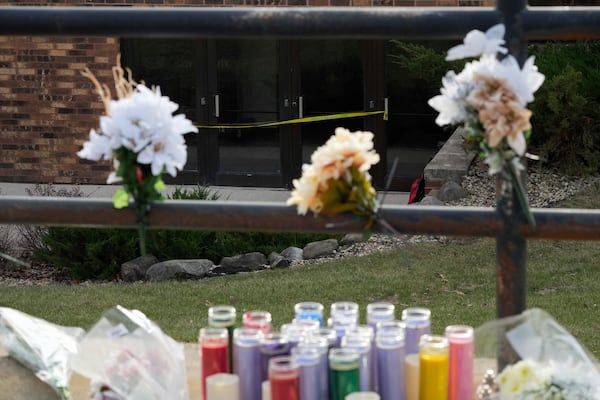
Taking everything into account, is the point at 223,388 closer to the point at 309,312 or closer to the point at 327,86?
the point at 309,312

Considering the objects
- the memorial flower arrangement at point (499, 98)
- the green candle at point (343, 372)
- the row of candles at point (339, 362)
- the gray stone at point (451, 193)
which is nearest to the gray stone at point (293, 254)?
the gray stone at point (451, 193)

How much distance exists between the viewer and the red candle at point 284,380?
2.75 metres

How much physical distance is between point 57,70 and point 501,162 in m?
13.7

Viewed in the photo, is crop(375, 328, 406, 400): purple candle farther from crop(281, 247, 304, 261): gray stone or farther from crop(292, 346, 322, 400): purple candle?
crop(281, 247, 304, 261): gray stone

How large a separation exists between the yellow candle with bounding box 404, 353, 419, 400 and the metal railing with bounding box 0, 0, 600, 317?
0.26 m

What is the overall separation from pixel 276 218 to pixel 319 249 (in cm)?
845

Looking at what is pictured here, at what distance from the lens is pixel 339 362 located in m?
2.74

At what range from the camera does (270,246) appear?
11.5m

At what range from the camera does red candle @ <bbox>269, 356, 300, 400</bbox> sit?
2.75m

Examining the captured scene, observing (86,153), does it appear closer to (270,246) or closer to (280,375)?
(280,375)

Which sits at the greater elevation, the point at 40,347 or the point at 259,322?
the point at 259,322

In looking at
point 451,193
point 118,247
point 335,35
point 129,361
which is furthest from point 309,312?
point 451,193

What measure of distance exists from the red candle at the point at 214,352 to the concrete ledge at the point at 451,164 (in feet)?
29.2

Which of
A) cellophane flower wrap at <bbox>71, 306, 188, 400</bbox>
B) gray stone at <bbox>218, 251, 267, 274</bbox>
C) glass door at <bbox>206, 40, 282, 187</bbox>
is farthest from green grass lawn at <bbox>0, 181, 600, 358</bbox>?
glass door at <bbox>206, 40, 282, 187</bbox>
